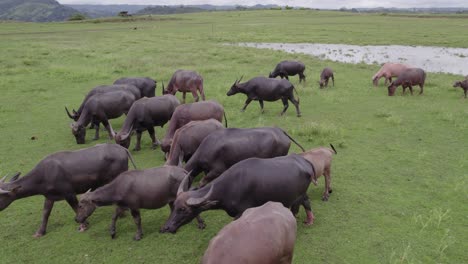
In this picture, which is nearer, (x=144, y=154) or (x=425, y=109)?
(x=144, y=154)

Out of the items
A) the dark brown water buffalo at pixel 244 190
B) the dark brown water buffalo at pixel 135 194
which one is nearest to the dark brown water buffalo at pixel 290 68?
the dark brown water buffalo at pixel 135 194

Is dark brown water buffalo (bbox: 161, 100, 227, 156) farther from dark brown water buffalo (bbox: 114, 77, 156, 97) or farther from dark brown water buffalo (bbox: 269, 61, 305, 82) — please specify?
dark brown water buffalo (bbox: 269, 61, 305, 82)

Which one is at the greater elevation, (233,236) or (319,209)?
(233,236)

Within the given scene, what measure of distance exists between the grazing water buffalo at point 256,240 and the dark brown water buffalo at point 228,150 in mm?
2814

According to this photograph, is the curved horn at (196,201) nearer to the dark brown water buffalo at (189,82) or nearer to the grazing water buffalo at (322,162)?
the grazing water buffalo at (322,162)

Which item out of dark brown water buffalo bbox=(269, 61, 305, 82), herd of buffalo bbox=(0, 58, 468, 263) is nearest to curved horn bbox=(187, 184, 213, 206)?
herd of buffalo bbox=(0, 58, 468, 263)

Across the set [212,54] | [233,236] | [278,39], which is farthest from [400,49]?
[233,236]

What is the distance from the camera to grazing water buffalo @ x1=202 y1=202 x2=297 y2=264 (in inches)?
176

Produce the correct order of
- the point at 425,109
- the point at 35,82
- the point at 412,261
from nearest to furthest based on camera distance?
the point at 412,261, the point at 425,109, the point at 35,82

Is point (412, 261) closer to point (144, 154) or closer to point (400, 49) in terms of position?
point (144, 154)

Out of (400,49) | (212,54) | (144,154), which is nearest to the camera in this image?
(144,154)

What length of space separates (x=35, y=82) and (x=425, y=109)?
18.3 metres

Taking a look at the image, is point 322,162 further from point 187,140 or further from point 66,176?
point 66,176

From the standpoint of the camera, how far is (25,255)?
21.4 feet
